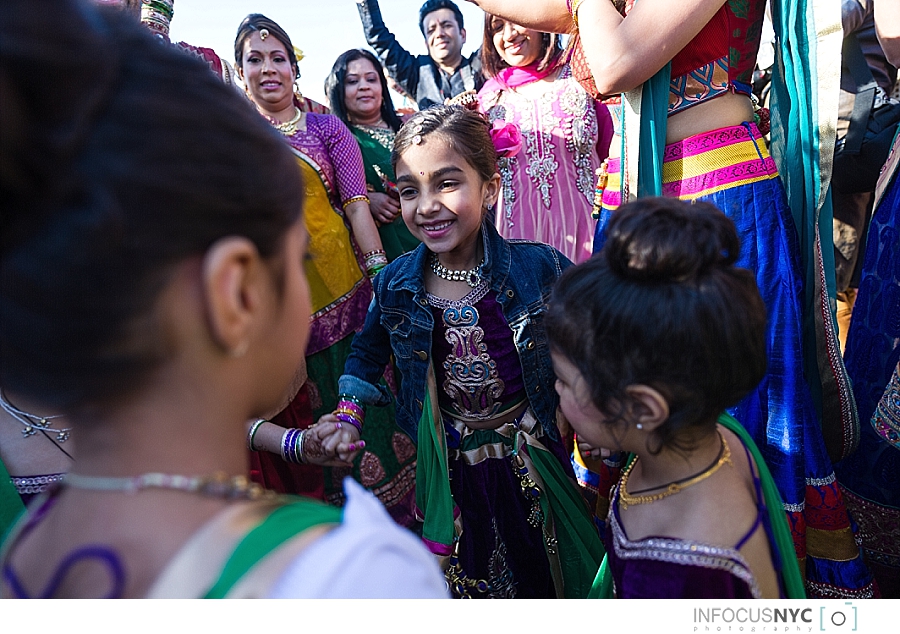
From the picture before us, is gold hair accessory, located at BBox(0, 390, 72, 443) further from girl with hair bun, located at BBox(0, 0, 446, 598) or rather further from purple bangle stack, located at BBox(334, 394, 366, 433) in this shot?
girl with hair bun, located at BBox(0, 0, 446, 598)

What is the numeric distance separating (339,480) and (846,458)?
1918 mm

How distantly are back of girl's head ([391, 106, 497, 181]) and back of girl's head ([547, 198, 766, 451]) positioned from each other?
762 mm

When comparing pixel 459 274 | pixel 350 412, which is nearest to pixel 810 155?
pixel 459 274

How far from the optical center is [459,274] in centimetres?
175

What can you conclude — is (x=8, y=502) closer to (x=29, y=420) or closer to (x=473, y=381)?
(x=29, y=420)

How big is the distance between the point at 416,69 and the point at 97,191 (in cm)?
400

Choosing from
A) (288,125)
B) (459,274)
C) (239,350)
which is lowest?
(459,274)

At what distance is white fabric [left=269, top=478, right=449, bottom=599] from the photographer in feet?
1.95

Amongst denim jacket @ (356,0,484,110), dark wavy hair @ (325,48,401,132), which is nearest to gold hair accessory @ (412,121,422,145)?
dark wavy hair @ (325,48,401,132)

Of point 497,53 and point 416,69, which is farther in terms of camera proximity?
point 416,69

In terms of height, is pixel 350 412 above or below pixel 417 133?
below
